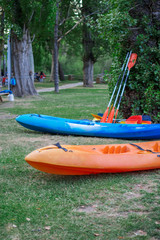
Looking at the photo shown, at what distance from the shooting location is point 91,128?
7.89 metres

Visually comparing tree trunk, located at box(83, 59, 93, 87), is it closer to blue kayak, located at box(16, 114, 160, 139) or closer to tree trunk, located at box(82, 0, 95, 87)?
tree trunk, located at box(82, 0, 95, 87)

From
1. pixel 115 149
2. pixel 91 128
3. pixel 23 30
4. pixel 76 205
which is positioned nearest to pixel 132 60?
pixel 91 128

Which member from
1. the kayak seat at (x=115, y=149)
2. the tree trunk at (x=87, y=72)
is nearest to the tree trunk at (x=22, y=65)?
the tree trunk at (x=87, y=72)

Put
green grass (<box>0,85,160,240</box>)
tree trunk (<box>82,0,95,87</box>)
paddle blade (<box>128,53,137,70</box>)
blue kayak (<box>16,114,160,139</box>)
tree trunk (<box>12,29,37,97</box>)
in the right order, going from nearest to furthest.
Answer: green grass (<box>0,85,160,240</box>)
blue kayak (<box>16,114,160,139</box>)
paddle blade (<box>128,53,137,70</box>)
tree trunk (<box>12,29,37,97</box>)
tree trunk (<box>82,0,95,87</box>)

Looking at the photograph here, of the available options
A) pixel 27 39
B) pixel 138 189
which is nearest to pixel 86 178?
pixel 138 189

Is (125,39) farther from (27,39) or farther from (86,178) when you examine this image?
(27,39)

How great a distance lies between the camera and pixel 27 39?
19.1 meters

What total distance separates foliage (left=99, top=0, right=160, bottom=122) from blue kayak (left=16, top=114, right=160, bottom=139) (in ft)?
4.30

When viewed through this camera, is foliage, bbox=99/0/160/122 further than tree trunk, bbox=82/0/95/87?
No

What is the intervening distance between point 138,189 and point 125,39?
18.9 feet

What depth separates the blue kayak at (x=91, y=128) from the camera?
25.3 ft

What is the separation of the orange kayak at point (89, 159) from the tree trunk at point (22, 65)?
46.2 feet

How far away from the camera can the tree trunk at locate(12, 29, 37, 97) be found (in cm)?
1866

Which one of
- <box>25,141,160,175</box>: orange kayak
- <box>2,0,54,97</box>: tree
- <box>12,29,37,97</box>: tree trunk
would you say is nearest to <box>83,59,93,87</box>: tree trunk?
<box>2,0,54,97</box>: tree
